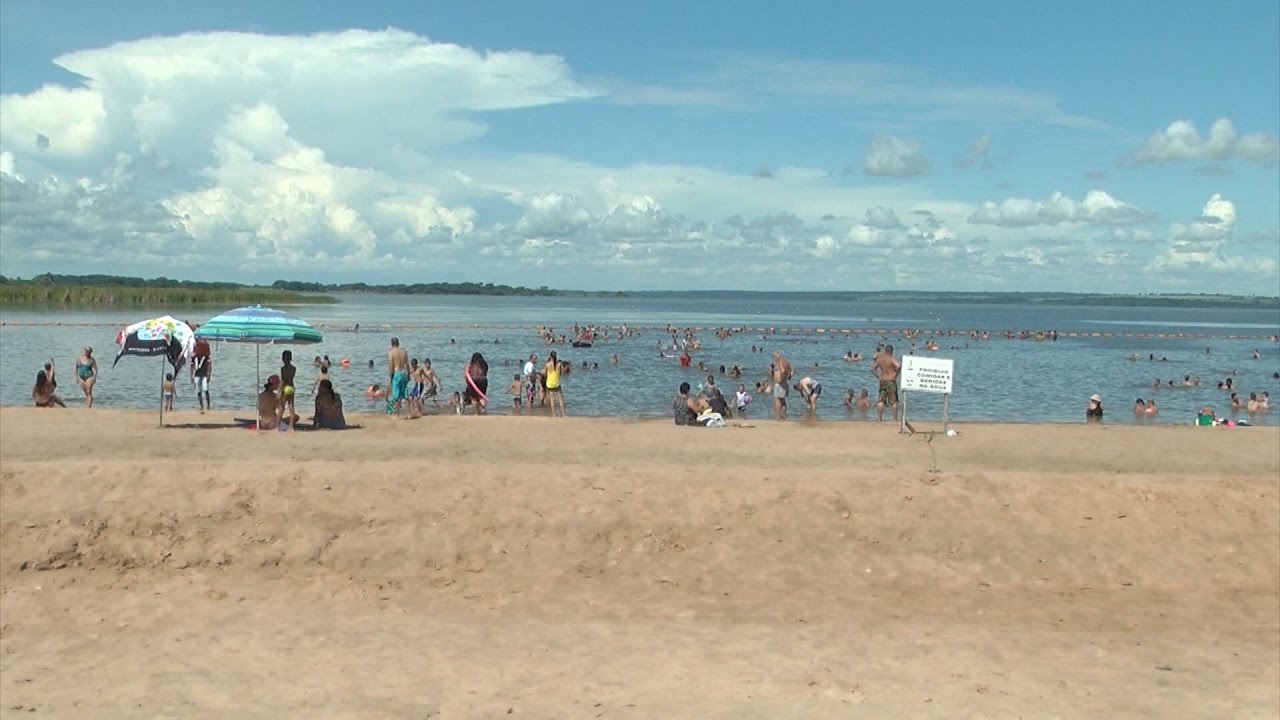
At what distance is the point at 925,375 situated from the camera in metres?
16.7

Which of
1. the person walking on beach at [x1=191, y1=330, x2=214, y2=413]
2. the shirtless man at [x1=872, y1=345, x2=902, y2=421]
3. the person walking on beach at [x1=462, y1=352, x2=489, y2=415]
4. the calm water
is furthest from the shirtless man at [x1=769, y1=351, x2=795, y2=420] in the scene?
the person walking on beach at [x1=191, y1=330, x2=214, y2=413]

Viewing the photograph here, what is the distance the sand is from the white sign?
190cm

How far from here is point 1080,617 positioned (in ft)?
34.6

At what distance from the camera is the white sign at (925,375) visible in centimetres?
1669

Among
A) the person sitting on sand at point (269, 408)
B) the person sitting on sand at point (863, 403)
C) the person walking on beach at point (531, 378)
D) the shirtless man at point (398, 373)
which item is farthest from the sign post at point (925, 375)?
the person sitting on sand at point (863, 403)

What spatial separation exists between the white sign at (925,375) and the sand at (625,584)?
190 centimetres

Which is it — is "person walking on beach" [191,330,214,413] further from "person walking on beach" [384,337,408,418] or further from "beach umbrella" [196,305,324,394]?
"beach umbrella" [196,305,324,394]

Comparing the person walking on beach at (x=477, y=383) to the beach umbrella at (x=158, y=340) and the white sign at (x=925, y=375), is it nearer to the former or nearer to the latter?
the beach umbrella at (x=158, y=340)

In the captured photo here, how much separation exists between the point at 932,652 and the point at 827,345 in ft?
196

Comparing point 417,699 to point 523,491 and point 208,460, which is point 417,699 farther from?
point 208,460

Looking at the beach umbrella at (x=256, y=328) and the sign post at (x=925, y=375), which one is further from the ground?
the beach umbrella at (x=256, y=328)

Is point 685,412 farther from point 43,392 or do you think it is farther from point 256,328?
point 43,392

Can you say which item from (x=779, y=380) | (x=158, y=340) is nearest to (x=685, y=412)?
(x=779, y=380)

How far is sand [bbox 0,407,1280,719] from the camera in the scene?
8453 mm
